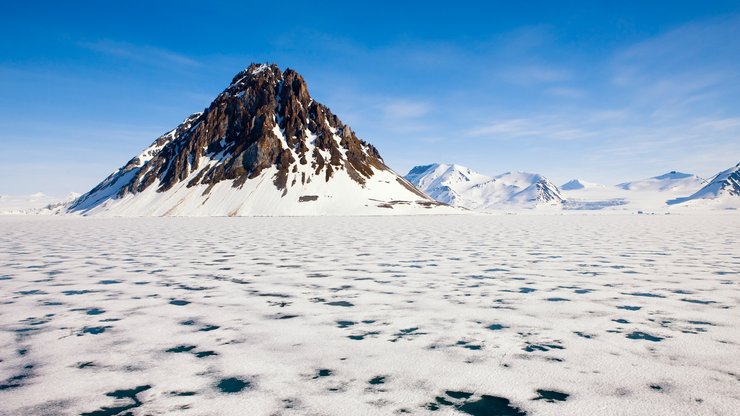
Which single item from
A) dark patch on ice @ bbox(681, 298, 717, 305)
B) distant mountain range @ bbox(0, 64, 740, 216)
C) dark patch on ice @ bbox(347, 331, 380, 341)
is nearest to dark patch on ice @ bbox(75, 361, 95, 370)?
dark patch on ice @ bbox(347, 331, 380, 341)

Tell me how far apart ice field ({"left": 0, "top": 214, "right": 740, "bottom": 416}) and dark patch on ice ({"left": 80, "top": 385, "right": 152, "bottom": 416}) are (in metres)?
0.03

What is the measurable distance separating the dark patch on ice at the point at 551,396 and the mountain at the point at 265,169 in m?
121

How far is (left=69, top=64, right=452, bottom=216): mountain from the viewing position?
5320 inches

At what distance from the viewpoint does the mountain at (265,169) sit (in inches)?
5320

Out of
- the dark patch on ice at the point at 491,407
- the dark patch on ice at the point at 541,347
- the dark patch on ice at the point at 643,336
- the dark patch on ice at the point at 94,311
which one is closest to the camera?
the dark patch on ice at the point at 491,407

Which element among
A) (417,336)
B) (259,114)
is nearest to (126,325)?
(417,336)

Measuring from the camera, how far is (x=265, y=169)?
15488cm

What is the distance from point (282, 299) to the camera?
1018cm

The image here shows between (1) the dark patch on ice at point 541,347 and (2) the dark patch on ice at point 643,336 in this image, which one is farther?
(2) the dark patch on ice at point 643,336

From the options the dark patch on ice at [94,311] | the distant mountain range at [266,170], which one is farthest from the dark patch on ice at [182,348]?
the distant mountain range at [266,170]

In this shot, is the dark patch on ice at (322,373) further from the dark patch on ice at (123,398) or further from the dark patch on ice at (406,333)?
the dark patch on ice at (123,398)

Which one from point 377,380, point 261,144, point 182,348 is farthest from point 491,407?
point 261,144

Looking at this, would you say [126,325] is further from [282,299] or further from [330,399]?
[330,399]

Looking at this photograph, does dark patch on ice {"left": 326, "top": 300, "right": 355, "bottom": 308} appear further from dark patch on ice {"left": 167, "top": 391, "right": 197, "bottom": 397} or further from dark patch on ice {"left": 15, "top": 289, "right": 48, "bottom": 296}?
dark patch on ice {"left": 15, "top": 289, "right": 48, "bottom": 296}
